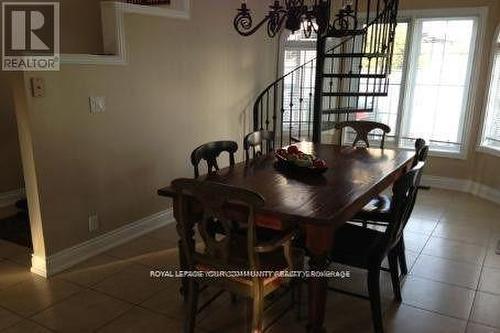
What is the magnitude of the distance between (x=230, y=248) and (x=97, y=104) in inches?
69.0

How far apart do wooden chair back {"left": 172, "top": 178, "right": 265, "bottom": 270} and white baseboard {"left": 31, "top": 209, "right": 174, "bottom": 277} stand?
1.38m

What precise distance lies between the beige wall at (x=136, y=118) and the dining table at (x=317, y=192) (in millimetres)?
1093

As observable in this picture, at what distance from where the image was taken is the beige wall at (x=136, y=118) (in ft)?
9.38

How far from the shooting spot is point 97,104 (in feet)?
10.1

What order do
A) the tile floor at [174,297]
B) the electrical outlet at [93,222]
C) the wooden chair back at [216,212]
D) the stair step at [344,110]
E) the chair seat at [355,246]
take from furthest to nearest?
the stair step at [344,110], the electrical outlet at [93,222], the tile floor at [174,297], the chair seat at [355,246], the wooden chair back at [216,212]

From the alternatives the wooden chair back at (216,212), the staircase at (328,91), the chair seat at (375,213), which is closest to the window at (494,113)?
the staircase at (328,91)

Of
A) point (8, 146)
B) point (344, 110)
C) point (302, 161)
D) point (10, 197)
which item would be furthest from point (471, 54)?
point (10, 197)

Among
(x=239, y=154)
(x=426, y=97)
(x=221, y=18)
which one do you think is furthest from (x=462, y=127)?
(x=221, y=18)

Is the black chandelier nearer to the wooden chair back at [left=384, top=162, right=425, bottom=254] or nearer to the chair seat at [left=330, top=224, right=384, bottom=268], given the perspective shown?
the wooden chair back at [left=384, top=162, right=425, bottom=254]

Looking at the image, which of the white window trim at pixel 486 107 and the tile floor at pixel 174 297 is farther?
the white window trim at pixel 486 107

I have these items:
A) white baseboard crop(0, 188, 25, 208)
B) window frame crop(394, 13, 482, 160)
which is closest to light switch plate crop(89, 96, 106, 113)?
white baseboard crop(0, 188, 25, 208)

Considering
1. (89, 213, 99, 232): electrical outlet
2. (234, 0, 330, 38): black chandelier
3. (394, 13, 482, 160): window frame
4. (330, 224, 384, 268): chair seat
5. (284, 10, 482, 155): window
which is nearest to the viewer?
(330, 224, 384, 268): chair seat

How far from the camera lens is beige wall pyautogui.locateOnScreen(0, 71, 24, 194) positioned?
13.5 ft

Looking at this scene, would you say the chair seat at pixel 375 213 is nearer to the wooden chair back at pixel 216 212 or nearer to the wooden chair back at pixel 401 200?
the wooden chair back at pixel 401 200
